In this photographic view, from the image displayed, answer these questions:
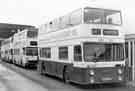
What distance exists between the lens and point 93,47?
36.9 ft

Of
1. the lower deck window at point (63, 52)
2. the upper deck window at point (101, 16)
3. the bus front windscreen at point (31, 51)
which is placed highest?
the upper deck window at point (101, 16)

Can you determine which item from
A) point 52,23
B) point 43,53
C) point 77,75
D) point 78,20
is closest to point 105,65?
point 77,75

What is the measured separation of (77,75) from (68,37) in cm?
240

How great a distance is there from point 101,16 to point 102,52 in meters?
1.86

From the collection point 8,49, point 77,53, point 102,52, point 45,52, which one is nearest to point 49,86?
point 77,53

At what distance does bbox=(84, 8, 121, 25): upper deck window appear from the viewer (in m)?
11.6

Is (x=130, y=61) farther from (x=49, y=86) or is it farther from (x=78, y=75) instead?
(x=49, y=86)

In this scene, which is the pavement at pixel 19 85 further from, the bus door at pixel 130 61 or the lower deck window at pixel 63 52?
the bus door at pixel 130 61

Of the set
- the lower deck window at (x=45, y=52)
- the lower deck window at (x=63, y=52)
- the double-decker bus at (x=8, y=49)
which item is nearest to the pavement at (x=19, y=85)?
the lower deck window at (x=63, y=52)

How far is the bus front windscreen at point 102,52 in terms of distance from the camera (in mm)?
11125

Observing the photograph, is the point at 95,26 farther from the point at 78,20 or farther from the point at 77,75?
the point at 77,75

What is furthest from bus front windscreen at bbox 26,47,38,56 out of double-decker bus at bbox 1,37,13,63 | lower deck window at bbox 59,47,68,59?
double-decker bus at bbox 1,37,13,63

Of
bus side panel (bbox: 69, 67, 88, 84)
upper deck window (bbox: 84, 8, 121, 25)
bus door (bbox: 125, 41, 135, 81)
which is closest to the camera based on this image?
bus side panel (bbox: 69, 67, 88, 84)

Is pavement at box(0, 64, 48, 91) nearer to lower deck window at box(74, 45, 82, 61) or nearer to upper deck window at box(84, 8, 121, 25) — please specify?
lower deck window at box(74, 45, 82, 61)
